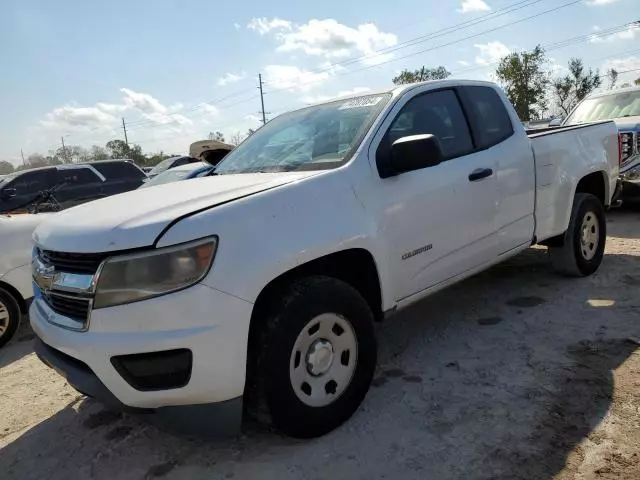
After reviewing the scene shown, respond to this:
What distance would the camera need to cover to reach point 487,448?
2.57 metres

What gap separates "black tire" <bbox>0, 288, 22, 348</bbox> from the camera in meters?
4.86

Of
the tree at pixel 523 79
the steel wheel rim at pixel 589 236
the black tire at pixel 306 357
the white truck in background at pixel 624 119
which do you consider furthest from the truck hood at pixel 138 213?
the tree at pixel 523 79

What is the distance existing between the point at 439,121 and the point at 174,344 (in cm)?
242

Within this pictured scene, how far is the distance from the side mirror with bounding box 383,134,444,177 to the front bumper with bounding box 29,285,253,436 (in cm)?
125

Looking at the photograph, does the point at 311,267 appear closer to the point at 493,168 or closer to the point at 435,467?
the point at 435,467

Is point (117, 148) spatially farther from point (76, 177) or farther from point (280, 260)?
point (280, 260)

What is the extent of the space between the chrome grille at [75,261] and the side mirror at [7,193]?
743cm

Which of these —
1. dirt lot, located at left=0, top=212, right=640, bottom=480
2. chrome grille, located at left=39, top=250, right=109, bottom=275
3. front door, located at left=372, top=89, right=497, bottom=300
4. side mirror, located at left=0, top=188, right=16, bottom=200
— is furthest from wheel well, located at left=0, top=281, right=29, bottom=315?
side mirror, located at left=0, top=188, right=16, bottom=200

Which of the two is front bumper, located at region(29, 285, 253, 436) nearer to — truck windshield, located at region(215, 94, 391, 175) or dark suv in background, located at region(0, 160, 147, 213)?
truck windshield, located at region(215, 94, 391, 175)

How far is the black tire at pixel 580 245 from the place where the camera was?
4.84 metres

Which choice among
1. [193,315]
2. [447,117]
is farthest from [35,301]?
[447,117]

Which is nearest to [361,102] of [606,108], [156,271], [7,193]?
[156,271]

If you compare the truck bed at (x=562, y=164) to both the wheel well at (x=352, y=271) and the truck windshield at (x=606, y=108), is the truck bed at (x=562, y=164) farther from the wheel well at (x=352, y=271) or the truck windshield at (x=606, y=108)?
the truck windshield at (x=606, y=108)

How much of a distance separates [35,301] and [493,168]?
3.08 metres
